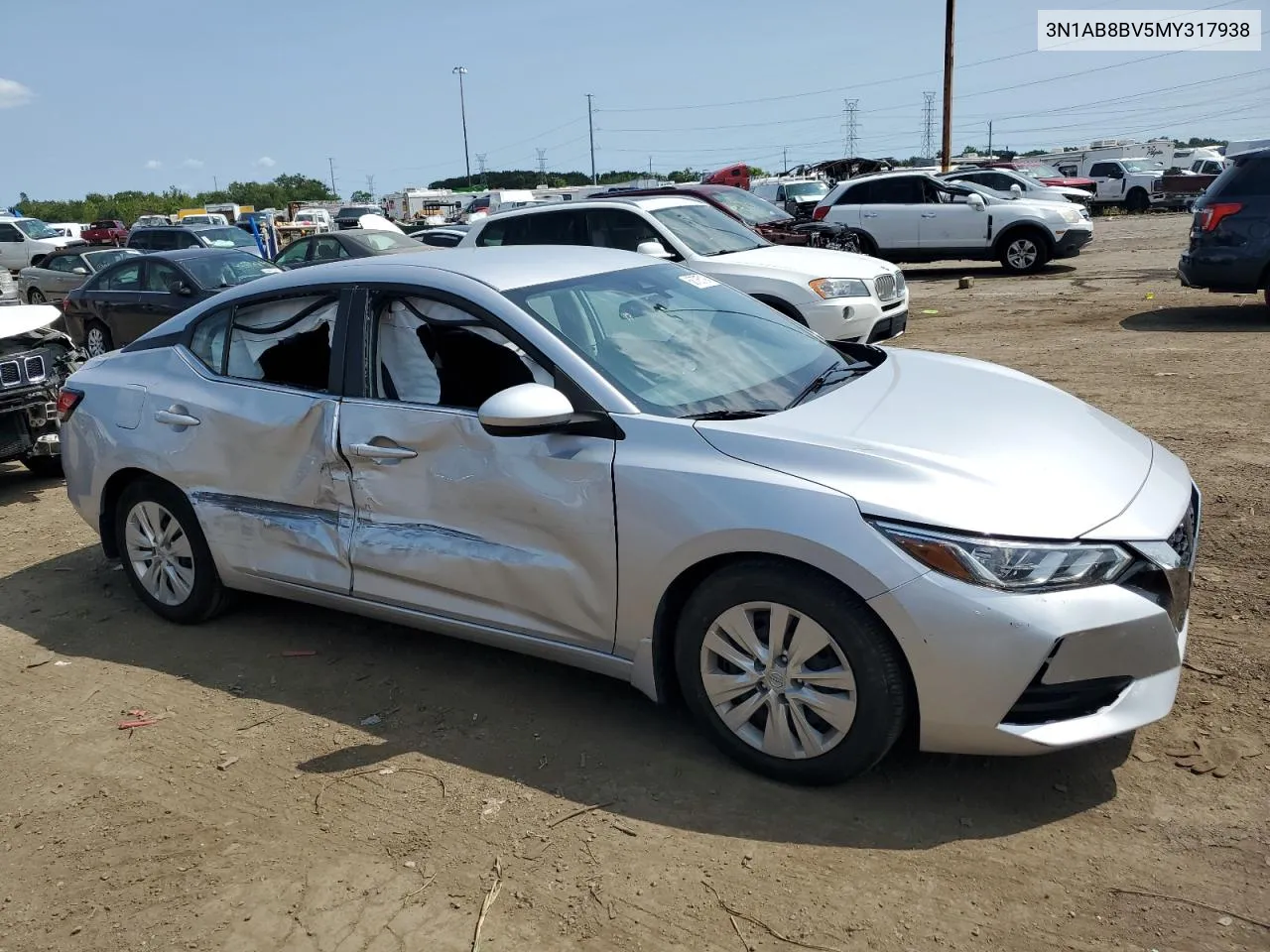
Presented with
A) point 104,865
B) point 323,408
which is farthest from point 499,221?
point 104,865

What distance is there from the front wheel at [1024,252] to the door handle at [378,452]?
51.5ft

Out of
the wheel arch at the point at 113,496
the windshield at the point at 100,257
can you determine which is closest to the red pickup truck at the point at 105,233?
the windshield at the point at 100,257

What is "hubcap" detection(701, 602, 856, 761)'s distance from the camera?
10.2 ft

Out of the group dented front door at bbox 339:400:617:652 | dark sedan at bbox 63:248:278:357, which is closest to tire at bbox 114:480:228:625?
dented front door at bbox 339:400:617:652

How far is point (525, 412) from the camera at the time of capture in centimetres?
341

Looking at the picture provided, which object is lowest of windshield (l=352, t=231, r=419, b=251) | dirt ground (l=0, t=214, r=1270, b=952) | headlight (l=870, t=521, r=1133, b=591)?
dirt ground (l=0, t=214, r=1270, b=952)

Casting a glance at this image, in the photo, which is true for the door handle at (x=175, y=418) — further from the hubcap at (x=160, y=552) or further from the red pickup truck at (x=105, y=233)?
the red pickup truck at (x=105, y=233)

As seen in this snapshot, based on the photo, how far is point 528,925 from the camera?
9.18ft

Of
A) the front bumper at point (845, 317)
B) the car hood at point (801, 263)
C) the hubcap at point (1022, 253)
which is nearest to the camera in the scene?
the front bumper at point (845, 317)

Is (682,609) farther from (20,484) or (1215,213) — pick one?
(1215,213)

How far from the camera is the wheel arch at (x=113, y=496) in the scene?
489cm

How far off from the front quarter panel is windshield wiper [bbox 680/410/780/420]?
0.08 m

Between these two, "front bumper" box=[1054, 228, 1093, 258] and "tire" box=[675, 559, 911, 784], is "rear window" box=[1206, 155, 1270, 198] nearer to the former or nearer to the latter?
"front bumper" box=[1054, 228, 1093, 258]

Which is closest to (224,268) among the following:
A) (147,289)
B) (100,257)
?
(147,289)
